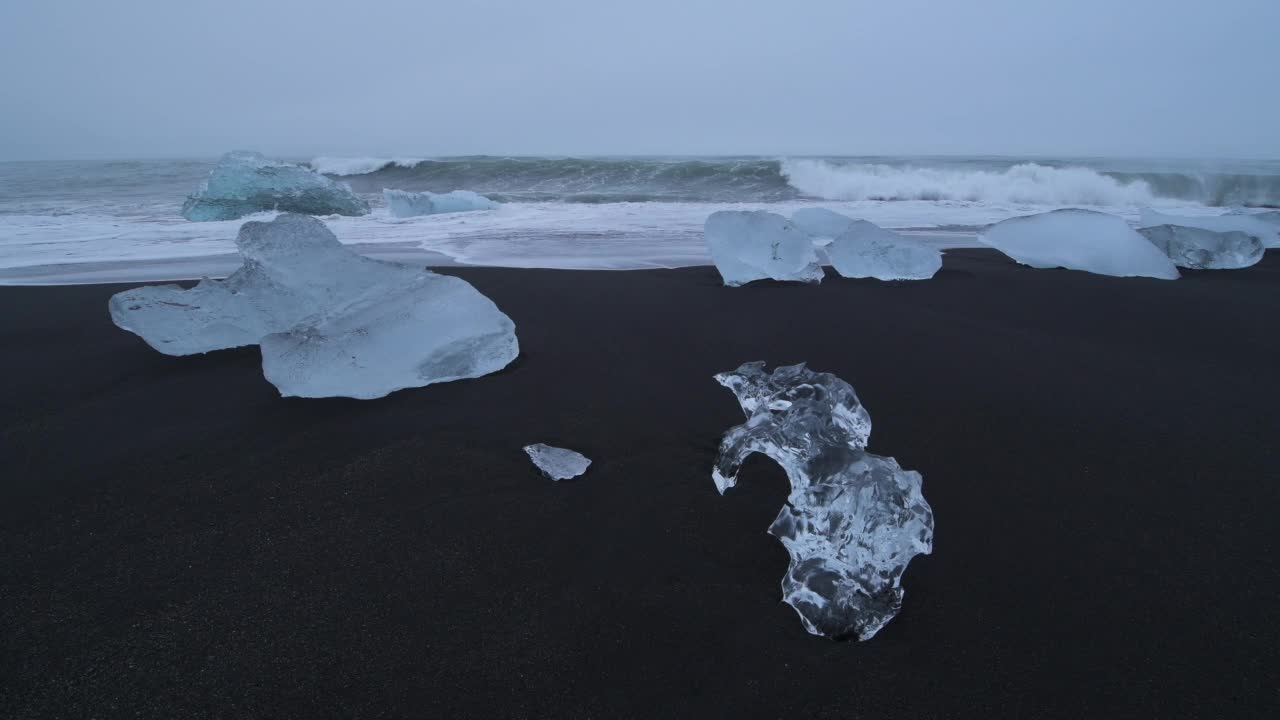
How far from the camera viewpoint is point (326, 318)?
1890 millimetres

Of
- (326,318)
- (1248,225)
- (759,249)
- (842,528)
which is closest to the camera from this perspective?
(842,528)

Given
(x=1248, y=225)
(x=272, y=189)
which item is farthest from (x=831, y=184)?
(x=272, y=189)

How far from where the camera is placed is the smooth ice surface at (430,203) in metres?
7.71

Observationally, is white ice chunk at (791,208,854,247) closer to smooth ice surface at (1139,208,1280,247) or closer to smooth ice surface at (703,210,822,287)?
smooth ice surface at (703,210,822,287)

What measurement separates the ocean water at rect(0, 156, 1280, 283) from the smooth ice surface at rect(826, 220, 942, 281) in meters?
0.86

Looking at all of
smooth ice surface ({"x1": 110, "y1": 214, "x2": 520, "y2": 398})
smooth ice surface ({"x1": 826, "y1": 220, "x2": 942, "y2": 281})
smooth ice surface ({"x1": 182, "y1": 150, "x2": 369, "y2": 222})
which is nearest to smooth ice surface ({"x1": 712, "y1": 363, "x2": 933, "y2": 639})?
smooth ice surface ({"x1": 110, "y1": 214, "x2": 520, "y2": 398})

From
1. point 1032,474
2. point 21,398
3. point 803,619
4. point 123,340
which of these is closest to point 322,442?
point 21,398

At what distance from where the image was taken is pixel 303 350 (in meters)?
1.74

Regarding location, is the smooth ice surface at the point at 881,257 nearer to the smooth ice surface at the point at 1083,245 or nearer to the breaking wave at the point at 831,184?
the smooth ice surface at the point at 1083,245

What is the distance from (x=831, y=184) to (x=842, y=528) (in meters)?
12.0

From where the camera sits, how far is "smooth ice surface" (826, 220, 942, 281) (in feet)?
10.6

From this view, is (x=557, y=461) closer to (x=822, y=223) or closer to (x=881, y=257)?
(x=881, y=257)

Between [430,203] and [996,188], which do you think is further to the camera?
[996,188]

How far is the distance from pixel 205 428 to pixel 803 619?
59.0 inches
